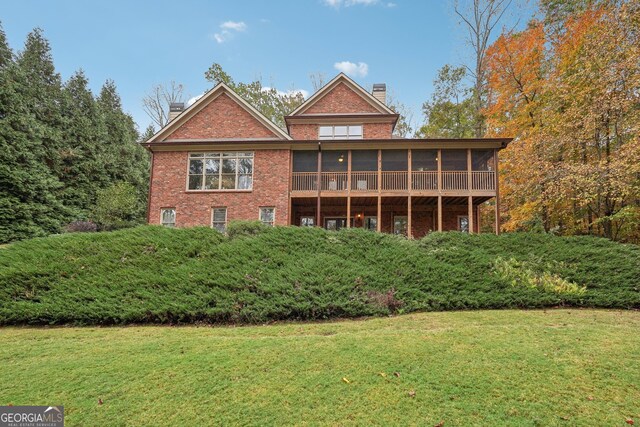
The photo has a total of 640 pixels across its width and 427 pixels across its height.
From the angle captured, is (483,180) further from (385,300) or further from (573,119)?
(385,300)

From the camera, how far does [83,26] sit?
736 inches

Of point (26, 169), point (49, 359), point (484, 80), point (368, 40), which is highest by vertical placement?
point (368, 40)

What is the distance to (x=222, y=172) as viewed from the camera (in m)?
15.8

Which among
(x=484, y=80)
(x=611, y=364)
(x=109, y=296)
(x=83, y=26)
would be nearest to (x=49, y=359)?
Result: (x=109, y=296)

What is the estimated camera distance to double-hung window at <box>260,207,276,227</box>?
1530 cm

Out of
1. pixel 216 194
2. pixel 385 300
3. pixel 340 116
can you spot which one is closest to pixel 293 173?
pixel 216 194

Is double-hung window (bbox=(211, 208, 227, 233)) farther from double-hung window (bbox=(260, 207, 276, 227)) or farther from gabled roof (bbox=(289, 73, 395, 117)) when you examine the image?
gabled roof (bbox=(289, 73, 395, 117))

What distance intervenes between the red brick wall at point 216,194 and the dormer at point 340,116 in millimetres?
3257

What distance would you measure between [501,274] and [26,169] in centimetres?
2487

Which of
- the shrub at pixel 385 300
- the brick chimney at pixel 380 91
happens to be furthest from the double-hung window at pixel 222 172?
the shrub at pixel 385 300

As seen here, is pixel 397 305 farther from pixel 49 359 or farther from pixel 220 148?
pixel 220 148

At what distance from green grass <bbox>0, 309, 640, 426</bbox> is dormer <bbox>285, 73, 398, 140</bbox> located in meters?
13.8

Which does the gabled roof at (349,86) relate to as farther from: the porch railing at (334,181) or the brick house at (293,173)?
the porch railing at (334,181)

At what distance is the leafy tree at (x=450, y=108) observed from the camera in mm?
23453
